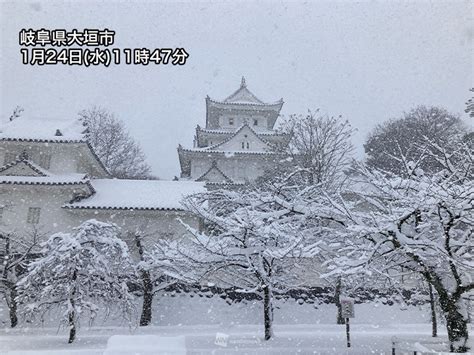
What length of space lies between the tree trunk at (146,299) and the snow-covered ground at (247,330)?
54 centimetres

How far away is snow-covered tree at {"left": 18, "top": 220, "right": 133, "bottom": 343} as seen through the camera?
12.5m

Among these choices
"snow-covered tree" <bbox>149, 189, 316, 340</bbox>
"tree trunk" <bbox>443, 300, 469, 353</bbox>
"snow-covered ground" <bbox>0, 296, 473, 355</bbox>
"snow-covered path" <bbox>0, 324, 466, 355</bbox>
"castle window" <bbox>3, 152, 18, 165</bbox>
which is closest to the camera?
"tree trunk" <bbox>443, 300, 469, 353</bbox>

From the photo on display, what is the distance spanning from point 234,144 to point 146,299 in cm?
2024

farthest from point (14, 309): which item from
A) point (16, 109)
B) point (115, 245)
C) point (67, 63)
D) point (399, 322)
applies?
point (16, 109)

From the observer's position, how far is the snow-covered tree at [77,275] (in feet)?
41.0

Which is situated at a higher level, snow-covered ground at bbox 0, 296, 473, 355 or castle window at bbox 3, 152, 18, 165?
castle window at bbox 3, 152, 18, 165

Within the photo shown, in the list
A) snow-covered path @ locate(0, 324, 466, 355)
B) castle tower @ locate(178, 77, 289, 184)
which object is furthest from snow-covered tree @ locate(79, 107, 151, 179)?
snow-covered path @ locate(0, 324, 466, 355)

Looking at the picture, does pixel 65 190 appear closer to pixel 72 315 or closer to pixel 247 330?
pixel 72 315

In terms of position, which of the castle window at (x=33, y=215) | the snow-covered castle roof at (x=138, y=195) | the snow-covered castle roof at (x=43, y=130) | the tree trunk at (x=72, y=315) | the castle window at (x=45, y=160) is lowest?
the tree trunk at (x=72, y=315)

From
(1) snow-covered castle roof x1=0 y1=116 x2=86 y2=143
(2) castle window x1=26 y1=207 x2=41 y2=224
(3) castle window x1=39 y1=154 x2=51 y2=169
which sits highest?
(1) snow-covered castle roof x1=0 y1=116 x2=86 y2=143

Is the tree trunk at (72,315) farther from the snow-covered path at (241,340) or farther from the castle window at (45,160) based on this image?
the castle window at (45,160)

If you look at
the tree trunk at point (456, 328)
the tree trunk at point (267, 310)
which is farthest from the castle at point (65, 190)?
the tree trunk at point (456, 328)

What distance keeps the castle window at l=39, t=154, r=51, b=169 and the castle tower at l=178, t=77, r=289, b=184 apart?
35.8 ft

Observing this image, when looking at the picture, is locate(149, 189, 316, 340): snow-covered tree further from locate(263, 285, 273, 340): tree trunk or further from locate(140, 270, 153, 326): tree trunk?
locate(140, 270, 153, 326): tree trunk
